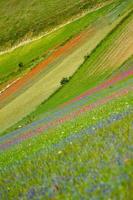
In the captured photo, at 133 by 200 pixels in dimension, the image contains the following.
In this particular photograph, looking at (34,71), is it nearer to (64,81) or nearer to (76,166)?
(64,81)

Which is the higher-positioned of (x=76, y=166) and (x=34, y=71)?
(x=34, y=71)

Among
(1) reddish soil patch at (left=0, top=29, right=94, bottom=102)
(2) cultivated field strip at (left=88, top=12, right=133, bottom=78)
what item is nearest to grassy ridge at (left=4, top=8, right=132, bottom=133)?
(2) cultivated field strip at (left=88, top=12, right=133, bottom=78)

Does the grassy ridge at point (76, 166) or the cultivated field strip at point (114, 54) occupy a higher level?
the cultivated field strip at point (114, 54)

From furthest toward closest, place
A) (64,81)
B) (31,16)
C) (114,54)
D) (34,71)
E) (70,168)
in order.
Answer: (31,16), (34,71), (114,54), (64,81), (70,168)

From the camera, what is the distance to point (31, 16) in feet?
401

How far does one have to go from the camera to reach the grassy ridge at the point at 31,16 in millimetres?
110438

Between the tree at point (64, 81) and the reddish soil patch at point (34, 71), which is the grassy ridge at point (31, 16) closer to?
the reddish soil patch at point (34, 71)

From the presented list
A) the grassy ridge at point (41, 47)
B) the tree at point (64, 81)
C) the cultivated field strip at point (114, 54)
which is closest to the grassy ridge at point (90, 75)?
the cultivated field strip at point (114, 54)

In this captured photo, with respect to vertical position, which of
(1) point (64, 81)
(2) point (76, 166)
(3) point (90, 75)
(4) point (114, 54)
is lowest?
(2) point (76, 166)

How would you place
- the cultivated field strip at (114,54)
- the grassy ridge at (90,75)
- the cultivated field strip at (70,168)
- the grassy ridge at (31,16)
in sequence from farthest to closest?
the grassy ridge at (31,16) → the cultivated field strip at (114,54) → the grassy ridge at (90,75) → the cultivated field strip at (70,168)

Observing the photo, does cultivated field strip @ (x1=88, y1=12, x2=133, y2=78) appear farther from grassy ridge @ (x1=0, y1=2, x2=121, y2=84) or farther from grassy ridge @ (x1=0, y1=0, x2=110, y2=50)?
grassy ridge @ (x1=0, y1=0, x2=110, y2=50)

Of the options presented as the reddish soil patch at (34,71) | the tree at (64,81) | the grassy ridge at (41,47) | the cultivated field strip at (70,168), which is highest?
the grassy ridge at (41,47)

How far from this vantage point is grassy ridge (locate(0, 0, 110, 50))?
110438 millimetres

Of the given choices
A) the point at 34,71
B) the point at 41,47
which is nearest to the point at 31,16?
the point at 41,47
